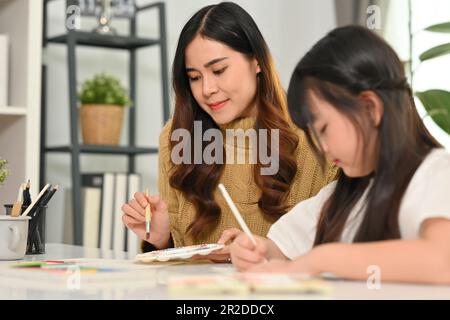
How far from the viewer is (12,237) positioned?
56.3 inches

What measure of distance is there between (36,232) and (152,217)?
242 mm

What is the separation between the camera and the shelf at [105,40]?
2928 millimetres

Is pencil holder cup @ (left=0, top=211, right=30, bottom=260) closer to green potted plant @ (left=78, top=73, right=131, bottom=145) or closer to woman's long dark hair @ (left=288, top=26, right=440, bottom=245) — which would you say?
woman's long dark hair @ (left=288, top=26, right=440, bottom=245)

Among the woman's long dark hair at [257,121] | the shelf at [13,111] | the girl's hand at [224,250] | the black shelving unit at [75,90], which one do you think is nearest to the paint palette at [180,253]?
the girl's hand at [224,250]

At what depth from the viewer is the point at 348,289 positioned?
93 centimetres

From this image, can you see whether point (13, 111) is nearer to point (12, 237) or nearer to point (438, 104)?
point (12, 237)

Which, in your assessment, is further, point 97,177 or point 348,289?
point 97,177

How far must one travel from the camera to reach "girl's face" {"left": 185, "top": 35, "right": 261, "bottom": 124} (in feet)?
5.29

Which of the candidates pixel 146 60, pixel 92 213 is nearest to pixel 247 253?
pixel 92 213

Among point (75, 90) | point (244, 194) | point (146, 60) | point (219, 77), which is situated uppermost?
point (146, 60)

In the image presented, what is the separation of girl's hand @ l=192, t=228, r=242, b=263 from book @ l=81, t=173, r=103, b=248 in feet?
4.87

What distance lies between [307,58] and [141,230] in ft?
2.12
